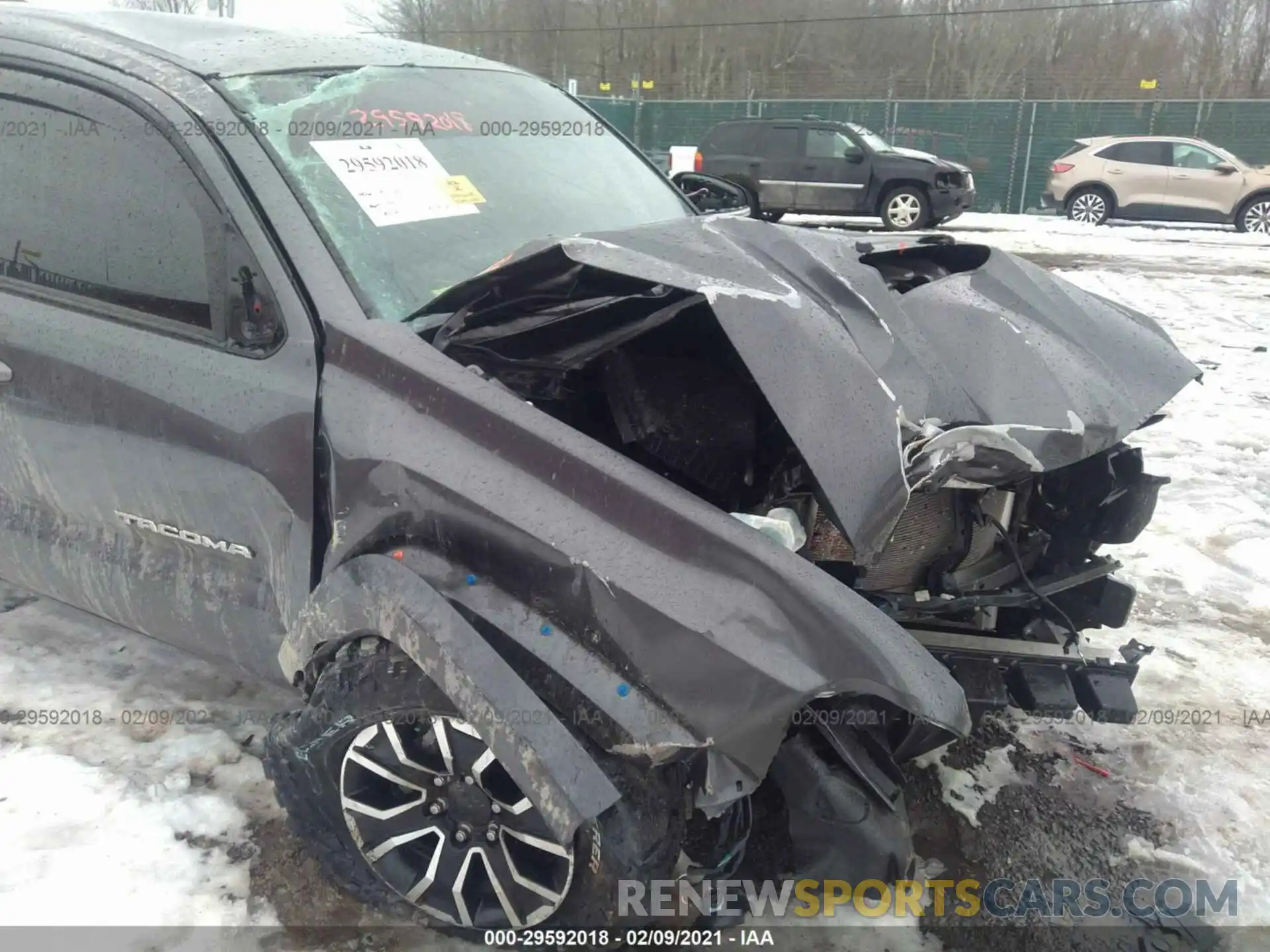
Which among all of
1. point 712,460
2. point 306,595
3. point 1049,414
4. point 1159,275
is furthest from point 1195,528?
point 1159,275

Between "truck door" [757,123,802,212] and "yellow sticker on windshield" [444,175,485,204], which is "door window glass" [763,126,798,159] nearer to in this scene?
"truck door" [757,123,802,212]

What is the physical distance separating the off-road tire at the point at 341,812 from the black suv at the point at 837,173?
15.1 meters

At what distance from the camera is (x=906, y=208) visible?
15695mm

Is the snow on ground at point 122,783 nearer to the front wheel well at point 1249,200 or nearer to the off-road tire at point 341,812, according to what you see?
the off-road tire at point 341,812

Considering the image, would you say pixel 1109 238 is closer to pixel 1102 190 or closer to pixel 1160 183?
pixel 1160 183

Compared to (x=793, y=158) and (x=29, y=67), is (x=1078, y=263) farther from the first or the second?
(x=29, y=67)

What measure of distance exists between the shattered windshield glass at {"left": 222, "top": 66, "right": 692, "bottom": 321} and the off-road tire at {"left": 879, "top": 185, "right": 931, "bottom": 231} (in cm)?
1354

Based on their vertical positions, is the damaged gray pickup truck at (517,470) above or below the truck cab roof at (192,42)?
below

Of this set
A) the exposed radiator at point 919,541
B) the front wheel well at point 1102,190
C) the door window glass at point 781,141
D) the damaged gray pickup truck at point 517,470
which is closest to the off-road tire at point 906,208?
the door window glass at point 781,141

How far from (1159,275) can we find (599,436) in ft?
36.1

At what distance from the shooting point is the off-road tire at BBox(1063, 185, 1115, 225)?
54.6 feet

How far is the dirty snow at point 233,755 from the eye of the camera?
2.25 m

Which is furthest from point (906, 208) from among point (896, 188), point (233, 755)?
point (233, 755)

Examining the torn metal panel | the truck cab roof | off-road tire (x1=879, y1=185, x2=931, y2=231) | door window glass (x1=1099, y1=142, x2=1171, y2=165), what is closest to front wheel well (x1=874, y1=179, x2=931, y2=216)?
off-road tire (x1=879, y1=185, x2=931, y2=231)
